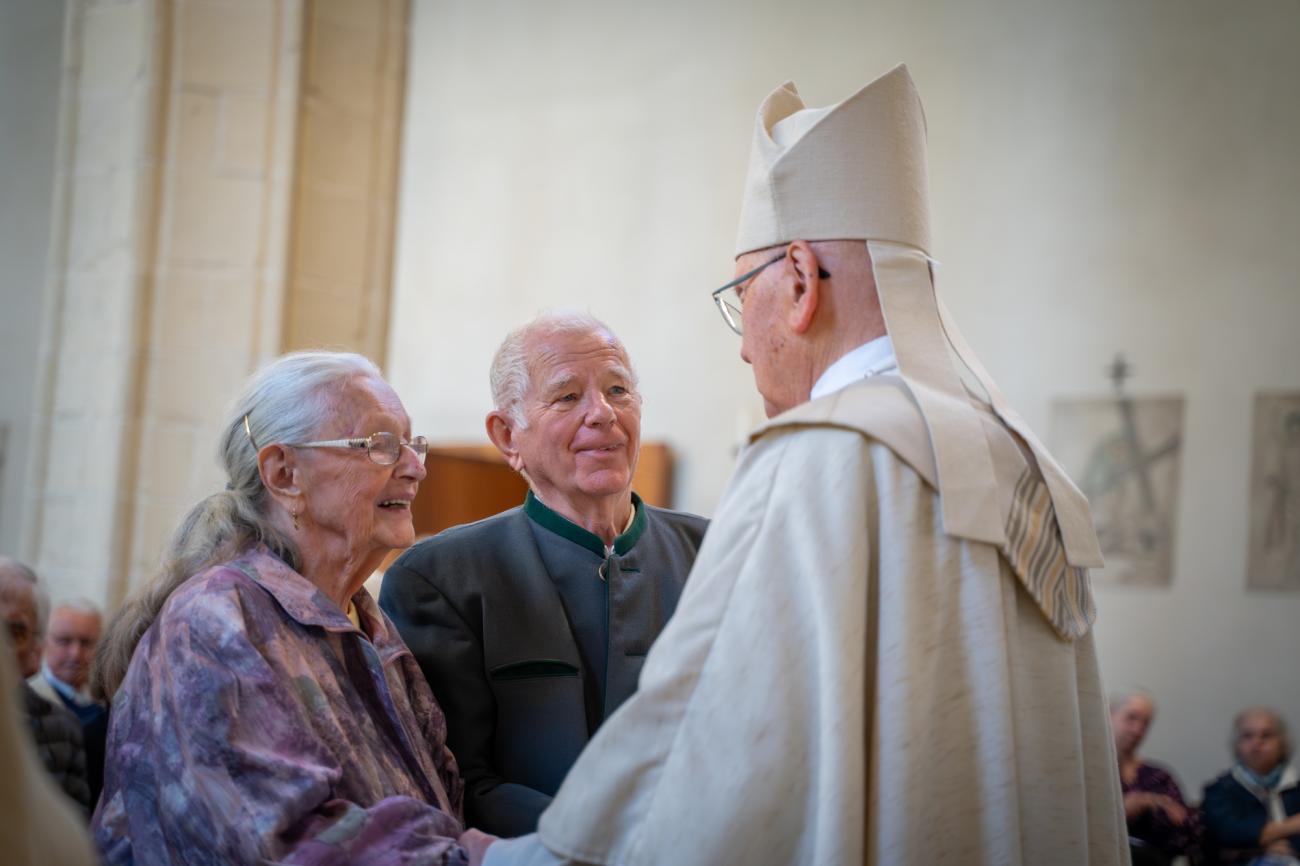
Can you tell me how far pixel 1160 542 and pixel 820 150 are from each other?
638cm

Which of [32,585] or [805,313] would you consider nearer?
[805,313]

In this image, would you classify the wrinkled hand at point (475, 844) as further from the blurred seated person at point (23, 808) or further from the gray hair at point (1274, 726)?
the gray hair at point (1274, 726)

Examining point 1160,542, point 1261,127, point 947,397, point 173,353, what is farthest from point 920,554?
point 1261,127

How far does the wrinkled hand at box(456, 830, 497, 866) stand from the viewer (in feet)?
7.26

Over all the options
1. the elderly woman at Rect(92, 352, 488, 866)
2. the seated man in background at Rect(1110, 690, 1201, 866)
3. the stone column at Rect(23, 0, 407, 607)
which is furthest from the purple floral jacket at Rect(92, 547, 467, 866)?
the seated man in background at Rect(1110, 690, 1201, 866)

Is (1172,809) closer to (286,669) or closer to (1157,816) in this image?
(1157,816)

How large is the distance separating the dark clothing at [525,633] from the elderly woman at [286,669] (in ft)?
0.35

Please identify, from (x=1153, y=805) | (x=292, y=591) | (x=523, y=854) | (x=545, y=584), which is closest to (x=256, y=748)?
(x=292, y=591)

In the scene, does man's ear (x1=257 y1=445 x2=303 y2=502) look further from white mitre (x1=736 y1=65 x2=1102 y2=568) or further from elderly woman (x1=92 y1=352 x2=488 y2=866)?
white mitre (x1=736 y1=65 x2=1102 y2=568)

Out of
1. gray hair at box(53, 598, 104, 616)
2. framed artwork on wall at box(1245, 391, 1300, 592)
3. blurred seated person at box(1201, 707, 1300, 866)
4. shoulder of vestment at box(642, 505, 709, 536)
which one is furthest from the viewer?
framed artwork on wall at box(1245, 391, 1300, 592)

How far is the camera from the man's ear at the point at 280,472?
2.62m

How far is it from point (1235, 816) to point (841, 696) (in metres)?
6.05

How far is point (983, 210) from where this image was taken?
8.80 metres

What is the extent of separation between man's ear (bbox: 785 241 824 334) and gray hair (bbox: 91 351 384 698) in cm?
95
